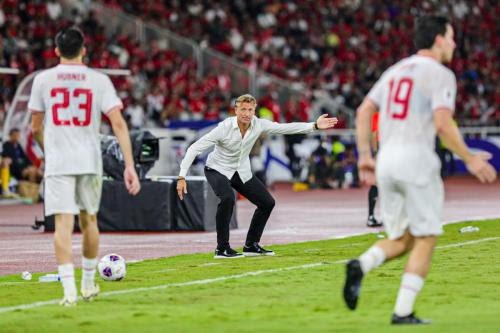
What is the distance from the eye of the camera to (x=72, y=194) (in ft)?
35.0

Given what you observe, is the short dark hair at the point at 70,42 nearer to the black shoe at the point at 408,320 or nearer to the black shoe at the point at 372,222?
the black shoe at the point at 408,320

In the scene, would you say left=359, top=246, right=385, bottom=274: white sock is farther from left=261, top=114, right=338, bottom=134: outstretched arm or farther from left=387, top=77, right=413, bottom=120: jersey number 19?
left=261, top=114, right=338, bottom=134: outstretched arm

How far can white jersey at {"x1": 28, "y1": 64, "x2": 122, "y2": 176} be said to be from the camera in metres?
10.6

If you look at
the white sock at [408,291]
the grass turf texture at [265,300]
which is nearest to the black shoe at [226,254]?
the grass turf texture at [265,300]

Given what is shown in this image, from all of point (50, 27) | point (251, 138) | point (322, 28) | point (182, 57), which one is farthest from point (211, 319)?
point (322, 28)

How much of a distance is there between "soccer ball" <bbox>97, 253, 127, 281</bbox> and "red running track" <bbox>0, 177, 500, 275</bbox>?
1997 mm

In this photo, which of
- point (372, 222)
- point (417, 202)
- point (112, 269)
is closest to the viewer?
point (417, 202)

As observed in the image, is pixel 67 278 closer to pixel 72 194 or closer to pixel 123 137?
pixel 72 194

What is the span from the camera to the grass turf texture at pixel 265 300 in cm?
955

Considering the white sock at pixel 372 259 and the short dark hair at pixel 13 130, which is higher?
the short dark hair at pixel 13 130

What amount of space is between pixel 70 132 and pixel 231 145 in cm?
542

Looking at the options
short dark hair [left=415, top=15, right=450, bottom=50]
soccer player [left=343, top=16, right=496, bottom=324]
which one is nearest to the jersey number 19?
soccer player [left=343, top=16, right=496, bottom=324]

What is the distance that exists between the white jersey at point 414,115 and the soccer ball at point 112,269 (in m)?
4.22

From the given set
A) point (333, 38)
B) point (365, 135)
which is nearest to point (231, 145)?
point (365, 135)
